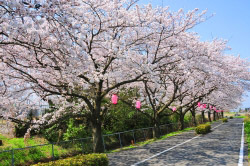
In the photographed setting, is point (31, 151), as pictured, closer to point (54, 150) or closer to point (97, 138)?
point (54, 150)

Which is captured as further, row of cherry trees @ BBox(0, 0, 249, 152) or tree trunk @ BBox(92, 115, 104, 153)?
tree trunk @ BBox(92, 115, 104, 153)

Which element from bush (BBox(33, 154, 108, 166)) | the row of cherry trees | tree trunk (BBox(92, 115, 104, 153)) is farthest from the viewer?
tree trunk (BBox(92, 115, 104, 153))

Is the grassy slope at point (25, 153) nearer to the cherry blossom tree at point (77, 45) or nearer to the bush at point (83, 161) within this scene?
the cherry blossom tree at point (77, 45)

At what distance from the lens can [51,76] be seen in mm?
10039

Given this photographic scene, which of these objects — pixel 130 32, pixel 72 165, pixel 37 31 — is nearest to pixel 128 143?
pixel 130 32

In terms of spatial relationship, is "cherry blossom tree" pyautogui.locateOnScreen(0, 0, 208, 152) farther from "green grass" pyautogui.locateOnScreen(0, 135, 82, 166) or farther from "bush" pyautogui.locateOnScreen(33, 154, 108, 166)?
"bush" pyautogui.locateOnScreen(33, 154, 108, 166)

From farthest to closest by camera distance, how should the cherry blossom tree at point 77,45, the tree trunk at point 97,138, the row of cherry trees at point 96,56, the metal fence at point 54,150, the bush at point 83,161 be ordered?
the tree trunk at point 97,138, the metal fence at point 54,150, the row of cherry trees at point 96,56, the bush at point 83,161, the cherry blossom tree at point 77,45

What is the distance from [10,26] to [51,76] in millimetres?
5184

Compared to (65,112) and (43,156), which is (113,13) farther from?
(43,156)

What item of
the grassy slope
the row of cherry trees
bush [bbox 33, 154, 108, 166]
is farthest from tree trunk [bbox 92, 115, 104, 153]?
the grassy slope

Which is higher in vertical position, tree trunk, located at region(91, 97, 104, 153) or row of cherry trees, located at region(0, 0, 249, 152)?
row of cherry trees, located at region(0, 0, 249, 152)

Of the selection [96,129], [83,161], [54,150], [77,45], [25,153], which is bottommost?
[54,150]

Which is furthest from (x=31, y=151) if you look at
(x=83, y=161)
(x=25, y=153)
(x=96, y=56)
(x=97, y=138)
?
(x=96, y=56)

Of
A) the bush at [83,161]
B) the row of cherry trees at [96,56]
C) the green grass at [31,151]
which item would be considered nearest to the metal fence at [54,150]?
the green grass at [31,151]
